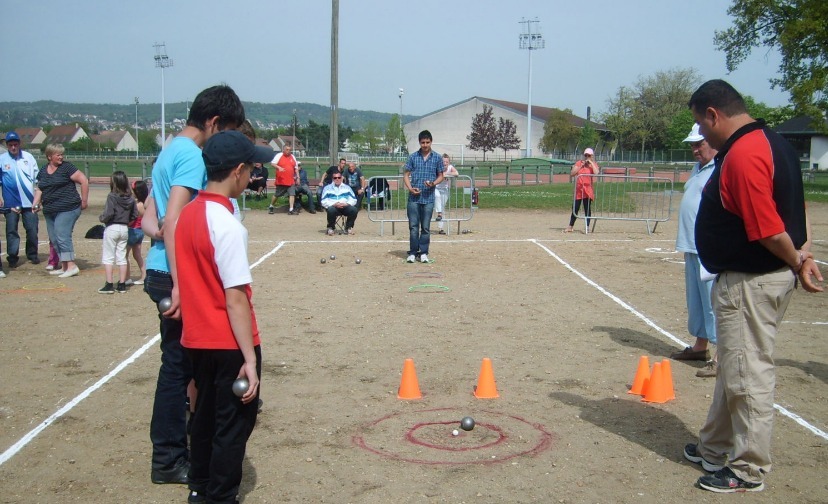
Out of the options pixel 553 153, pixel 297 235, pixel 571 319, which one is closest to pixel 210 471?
pixel 571 319

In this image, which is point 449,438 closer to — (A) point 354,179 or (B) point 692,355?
(B) point 692,355

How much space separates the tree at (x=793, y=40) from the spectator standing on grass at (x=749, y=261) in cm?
3274

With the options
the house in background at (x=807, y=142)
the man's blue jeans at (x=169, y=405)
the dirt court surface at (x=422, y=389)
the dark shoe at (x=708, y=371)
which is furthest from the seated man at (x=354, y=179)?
the house in background at (x=807, y=142)

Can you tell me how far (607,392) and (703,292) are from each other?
1.42m

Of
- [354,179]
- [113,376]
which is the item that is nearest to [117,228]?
[113,376]

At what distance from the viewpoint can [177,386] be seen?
4543 millimetres

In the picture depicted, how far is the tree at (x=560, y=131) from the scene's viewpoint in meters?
83.7

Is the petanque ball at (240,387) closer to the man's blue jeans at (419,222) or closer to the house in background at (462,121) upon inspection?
Answer: the man's blue jeans at (419,222)

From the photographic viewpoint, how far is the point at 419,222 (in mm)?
13375

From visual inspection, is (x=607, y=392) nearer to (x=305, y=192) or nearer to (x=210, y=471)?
(x=210, y=471)

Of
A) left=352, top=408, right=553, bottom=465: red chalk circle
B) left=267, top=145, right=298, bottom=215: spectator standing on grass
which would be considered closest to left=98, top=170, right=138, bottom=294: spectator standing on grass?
left=352, top=408, right=553, bottom=465: red chalk circle

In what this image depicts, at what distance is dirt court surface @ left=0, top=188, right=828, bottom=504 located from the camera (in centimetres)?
455

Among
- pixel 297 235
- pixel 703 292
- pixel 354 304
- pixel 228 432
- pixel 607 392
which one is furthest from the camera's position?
pixel 297 235

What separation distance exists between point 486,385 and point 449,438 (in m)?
0.93
